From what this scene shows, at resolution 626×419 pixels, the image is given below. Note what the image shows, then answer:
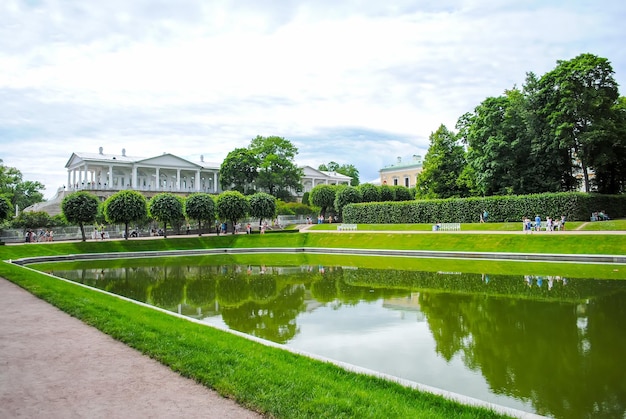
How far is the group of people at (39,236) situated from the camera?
4010 centimetres

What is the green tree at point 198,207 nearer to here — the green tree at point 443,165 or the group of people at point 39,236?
the group of people at point 39,236

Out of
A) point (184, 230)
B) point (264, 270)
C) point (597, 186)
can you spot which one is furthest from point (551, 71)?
point (184, 230)

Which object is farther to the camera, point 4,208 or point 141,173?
point 141,173

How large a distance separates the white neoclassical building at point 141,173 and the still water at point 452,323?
50.3 metres

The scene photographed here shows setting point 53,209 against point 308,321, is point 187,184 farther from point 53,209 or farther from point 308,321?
point 308,321

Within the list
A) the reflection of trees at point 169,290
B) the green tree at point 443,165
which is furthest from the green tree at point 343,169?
the reflection of trees at point 169,290

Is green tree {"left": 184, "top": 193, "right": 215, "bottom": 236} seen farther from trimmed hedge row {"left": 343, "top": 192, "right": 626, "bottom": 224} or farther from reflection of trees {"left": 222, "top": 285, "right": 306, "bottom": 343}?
reflection of trees {"left": 222, "top": 285, "right": 306, "bottom": 343}

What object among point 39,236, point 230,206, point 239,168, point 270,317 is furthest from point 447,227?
point 239,168

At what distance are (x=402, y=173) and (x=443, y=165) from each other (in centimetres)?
3117

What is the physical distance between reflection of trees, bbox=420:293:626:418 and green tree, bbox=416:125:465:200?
38.5 meters

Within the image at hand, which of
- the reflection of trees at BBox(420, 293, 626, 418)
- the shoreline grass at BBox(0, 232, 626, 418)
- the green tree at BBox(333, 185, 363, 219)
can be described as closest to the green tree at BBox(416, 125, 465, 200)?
the green tree at BBox(333, 185, 363, 219)

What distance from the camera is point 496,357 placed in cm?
732

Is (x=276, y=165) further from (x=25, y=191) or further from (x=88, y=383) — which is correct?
(x=88, y=383)

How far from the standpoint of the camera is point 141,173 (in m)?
72.4
